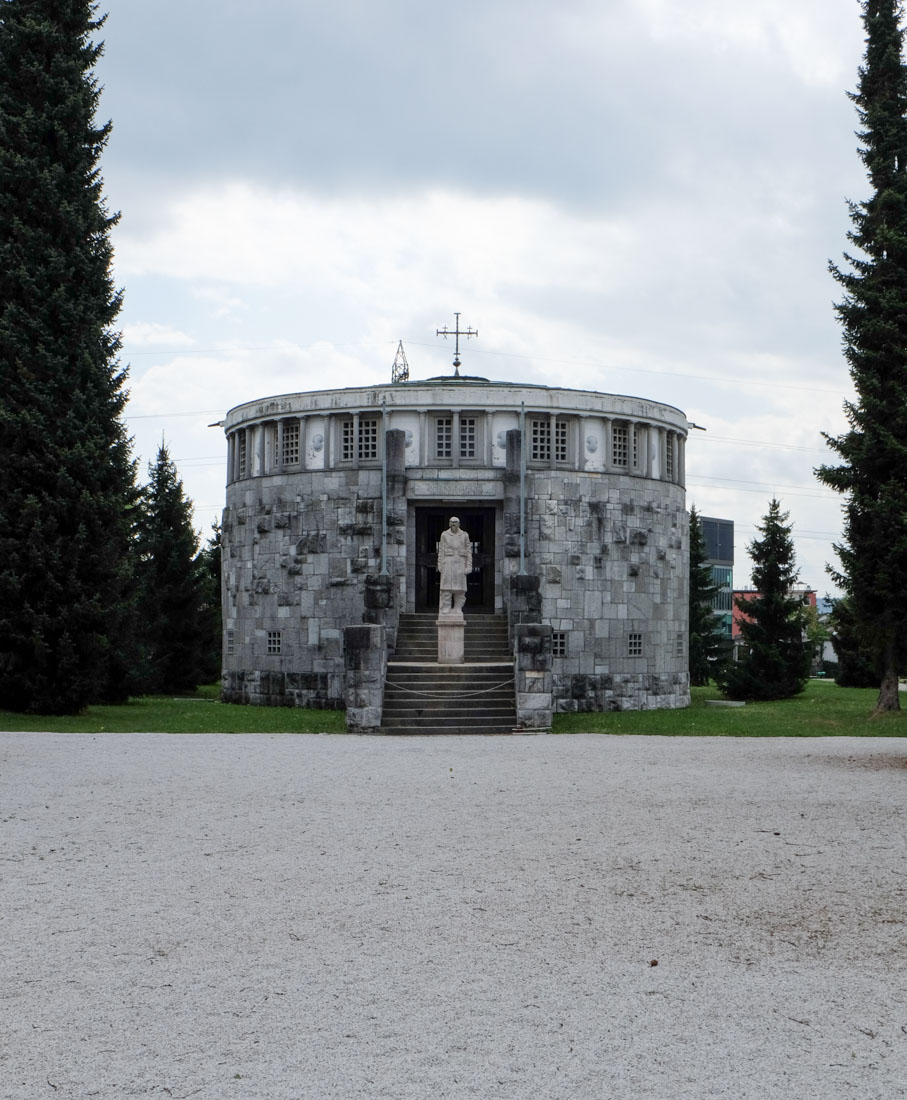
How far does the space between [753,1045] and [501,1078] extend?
128 centimetres

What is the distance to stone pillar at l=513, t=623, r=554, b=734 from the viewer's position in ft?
77.8

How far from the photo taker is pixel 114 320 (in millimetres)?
28453

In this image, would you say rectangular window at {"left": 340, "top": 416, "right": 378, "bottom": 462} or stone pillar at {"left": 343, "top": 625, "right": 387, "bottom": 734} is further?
rectangular window at {"left": 340, "top": 416, "right": 378, "bottom": 462}

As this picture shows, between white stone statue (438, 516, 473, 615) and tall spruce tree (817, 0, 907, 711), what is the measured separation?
838cm

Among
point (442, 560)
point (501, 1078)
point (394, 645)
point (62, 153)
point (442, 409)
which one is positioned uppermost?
point (62, 153)

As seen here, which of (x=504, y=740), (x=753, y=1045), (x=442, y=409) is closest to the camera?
(x=753, y=1045)

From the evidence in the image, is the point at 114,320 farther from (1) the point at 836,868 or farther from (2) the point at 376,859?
(1) the point at 836,868

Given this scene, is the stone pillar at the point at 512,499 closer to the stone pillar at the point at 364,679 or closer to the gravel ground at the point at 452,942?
the stone pillar at the point at 364,679

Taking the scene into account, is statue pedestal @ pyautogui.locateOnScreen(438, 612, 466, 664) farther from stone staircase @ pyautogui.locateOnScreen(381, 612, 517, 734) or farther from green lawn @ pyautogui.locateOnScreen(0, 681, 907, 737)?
green lawn @ pyautogui.locateOnScreen(0, 681, 907, 737)

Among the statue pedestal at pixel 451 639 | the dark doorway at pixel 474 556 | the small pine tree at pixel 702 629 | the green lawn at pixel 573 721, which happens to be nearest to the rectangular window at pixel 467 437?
the dark doorway at pixel 474 556

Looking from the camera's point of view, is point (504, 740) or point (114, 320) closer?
point (504, 740)

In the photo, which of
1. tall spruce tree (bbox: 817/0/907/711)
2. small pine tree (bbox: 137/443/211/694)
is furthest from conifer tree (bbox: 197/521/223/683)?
tall spruce tree (bbox: 817/0/907/711)

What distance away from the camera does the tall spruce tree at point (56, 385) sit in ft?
85.4

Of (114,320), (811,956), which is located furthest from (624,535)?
(811,956)
